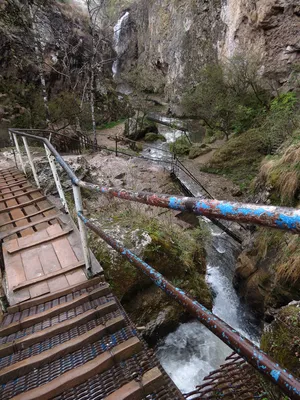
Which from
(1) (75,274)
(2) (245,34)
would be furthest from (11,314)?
(2) (245,34)

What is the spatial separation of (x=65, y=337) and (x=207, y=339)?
290 centimetres

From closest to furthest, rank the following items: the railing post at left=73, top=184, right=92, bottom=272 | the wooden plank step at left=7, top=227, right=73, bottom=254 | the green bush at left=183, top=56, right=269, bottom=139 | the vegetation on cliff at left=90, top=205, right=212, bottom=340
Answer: the railing post at left=73, top=184, right=92, bottom=272
the wooden plank step at left=7, top=227, right=73, bottom=254
the vegetation on cliff at left=90, top=205, right=212, bottom=340
the green bush at left=183, top=56, right=269, bottom=139

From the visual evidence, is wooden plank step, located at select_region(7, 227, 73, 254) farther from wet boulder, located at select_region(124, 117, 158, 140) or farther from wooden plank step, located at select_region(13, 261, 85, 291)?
wet boulder, located at select_region(124, 117, 158, 140)

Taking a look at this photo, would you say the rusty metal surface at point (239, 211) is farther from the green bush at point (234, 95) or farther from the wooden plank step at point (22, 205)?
the green bush at point (234, 95)

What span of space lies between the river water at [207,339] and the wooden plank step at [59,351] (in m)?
2.22

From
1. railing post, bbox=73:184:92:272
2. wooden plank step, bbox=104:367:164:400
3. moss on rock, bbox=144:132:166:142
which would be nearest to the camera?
wooden plank step, bbox=104:367:164:400

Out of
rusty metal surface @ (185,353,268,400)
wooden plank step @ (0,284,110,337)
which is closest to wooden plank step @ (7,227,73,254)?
wooden plank step @ (0,284,110,337)

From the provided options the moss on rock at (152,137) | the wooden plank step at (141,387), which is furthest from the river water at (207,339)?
the moss on rock at (152,137)

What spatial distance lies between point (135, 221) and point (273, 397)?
Result: 7.92ft

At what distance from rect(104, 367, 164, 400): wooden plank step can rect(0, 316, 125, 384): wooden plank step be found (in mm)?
374

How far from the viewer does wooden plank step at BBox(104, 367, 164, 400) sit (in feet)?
3.85

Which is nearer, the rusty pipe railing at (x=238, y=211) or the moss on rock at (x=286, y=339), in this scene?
the rusty pipe railing at (x=238, y=211)

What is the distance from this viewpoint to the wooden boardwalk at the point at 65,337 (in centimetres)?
124

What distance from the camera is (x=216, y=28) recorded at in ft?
61.9
